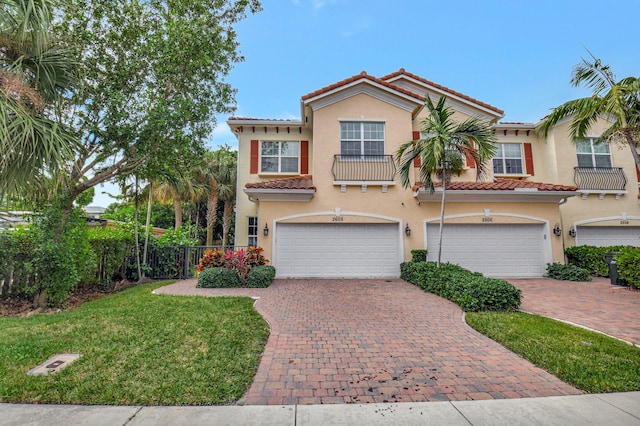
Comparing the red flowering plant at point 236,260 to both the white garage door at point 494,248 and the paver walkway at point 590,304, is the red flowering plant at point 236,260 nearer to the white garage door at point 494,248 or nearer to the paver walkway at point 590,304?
the white garage door at point 494,248

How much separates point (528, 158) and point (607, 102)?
229 inches

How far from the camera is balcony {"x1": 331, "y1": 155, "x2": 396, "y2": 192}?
12008 mm

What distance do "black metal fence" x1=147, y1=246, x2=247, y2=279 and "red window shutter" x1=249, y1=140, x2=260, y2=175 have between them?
4.10 m

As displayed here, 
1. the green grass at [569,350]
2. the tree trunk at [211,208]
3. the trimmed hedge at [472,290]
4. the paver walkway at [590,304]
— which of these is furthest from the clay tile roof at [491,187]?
the tree trunk at [211,208]

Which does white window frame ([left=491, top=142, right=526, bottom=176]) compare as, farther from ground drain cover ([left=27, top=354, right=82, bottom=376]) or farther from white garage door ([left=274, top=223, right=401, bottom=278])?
ground drain cover ([left=27, top=354, right=82, bottom=376])

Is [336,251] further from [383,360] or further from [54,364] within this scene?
[54,364]

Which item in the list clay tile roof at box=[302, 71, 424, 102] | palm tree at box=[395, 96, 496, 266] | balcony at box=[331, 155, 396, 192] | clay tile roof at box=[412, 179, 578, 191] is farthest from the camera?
clay tile roof at box=[302, 71, 424, 102]

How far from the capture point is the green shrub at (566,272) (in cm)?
1080

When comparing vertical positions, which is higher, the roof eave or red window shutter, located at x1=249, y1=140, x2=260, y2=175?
red window shutter, located at x1=249, y1=140, x2=260, y2=175

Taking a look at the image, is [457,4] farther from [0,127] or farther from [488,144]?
[0,127]

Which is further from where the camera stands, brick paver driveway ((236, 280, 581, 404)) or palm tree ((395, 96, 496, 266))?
palm tree ((395, 96, 496, 266))

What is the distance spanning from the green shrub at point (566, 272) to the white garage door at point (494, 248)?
0.29 metres

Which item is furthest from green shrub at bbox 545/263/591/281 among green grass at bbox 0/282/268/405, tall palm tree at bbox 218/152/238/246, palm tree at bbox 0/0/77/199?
tall palm tree at bbox 218/152/238/246

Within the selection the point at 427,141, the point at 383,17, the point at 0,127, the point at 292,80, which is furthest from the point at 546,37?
the point at 0,127
